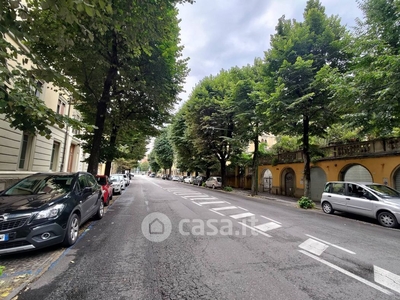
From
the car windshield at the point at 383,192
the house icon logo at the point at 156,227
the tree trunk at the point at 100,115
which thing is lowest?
the house icon logo at the point at 156,227

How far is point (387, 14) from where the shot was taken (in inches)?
350

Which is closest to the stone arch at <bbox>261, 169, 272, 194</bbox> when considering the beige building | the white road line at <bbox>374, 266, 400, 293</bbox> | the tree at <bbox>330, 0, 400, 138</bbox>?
the tree at <bbox>330, 0, 400, 138</bbox>

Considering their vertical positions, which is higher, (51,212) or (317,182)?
(317,182)

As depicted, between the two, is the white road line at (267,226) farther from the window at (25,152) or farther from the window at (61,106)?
the window at (61,106)

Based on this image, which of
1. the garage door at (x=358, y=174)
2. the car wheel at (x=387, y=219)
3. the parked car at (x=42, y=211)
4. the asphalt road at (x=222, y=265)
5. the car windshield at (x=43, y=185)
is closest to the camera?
the asphalt road at (x=222, y=265)

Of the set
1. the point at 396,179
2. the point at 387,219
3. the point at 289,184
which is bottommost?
the point at 387,219

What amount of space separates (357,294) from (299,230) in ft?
12.5

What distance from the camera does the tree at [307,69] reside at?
12044 millimetres

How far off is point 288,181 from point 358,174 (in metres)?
6.94

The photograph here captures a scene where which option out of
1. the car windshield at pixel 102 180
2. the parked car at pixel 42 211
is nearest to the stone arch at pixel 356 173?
the car windshield at pixel 102 180

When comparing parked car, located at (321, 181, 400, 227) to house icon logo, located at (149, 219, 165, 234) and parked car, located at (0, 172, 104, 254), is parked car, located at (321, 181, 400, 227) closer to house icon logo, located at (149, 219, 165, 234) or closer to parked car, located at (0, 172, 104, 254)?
house icon logo, located at (149, 219, 165, 234)

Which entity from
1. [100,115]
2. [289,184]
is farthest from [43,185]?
[289,184]

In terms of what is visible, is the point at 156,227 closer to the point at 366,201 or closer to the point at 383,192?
the point at 366,201

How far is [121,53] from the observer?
9797 mm
